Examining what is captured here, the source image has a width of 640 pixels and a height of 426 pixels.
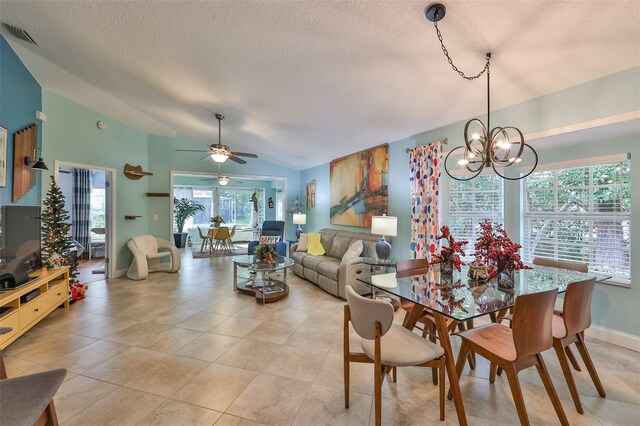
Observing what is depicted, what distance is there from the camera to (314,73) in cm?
286

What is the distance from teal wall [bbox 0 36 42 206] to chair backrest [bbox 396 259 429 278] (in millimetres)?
4306

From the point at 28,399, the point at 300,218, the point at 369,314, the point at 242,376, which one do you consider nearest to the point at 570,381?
the point at 369,314

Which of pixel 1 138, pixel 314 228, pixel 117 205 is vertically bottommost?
pixel 314 228

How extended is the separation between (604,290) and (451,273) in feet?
6.03

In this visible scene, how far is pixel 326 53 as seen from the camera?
8.14 feet

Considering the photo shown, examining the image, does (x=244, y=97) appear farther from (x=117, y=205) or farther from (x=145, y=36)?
(x=117, y=205)

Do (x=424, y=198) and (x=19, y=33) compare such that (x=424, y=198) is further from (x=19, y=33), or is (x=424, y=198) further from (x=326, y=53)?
(x=19, y=33)

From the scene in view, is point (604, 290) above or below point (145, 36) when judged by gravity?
below

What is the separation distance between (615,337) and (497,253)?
1866 millimetres

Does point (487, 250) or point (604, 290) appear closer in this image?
point (487, 250)

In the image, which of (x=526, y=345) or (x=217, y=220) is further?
(x=217, y=220)

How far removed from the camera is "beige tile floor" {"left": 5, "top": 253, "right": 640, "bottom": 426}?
5.86 ft

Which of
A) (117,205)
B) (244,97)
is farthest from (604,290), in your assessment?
(117,205)

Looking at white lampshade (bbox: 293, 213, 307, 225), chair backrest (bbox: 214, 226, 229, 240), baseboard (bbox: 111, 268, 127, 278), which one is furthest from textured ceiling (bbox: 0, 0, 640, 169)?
chair backrest (bbox: 214, 226, 229, 240)
